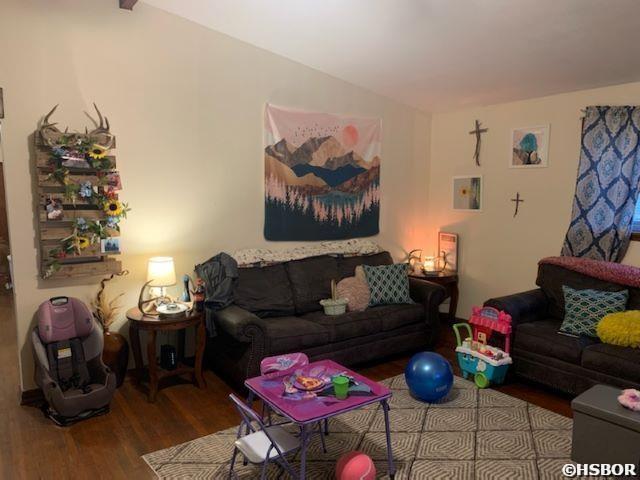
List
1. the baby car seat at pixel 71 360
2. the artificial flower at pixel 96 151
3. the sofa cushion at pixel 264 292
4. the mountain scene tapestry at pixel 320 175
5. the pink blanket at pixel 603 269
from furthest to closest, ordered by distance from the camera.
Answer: the mountain scene tapestry at pixel 320 175, the sofa cushion at pixel 264 292, the pink blanket at pixel 603 269, the artificial flower at pixel 96 151, the baby car seat at pixel 71 360

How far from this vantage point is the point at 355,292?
414 cm

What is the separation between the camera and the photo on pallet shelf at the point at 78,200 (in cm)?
316

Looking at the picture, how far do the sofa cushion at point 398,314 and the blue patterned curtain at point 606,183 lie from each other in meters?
1.42

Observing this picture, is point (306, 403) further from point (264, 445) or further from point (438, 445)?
point (438, 445)

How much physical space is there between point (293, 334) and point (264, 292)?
22.7 inches

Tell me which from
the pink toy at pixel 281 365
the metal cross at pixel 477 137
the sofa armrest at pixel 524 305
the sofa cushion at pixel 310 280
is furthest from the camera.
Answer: the metal cross at pixel 477 137

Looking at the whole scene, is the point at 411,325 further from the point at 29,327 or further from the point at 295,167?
the point at 29,327

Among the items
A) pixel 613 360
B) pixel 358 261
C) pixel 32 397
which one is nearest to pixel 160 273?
pixel 32 397

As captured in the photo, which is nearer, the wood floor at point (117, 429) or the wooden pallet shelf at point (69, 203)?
the wood floor at point (117, 429)

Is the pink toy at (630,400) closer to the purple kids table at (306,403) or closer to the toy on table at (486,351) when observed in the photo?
the toy on table at (486,351)

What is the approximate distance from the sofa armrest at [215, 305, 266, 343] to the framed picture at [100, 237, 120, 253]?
924 millimetres

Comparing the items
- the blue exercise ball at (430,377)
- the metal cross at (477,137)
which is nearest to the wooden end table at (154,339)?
the blue exercise ball at (430,377)

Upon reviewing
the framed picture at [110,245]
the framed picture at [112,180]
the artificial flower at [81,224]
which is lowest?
the framed picture at [110,245]

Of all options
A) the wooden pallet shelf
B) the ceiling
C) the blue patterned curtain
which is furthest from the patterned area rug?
the ceiling
